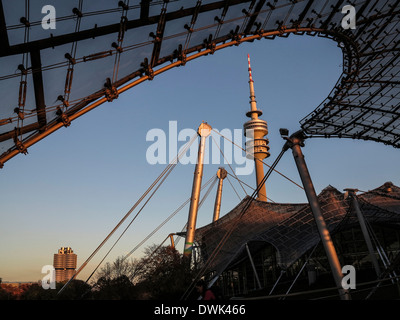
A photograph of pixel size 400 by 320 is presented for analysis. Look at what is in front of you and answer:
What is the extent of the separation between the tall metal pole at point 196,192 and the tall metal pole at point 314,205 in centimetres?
1419

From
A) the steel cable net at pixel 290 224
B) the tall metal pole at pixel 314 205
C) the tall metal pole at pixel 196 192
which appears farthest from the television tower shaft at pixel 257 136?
the tall metal pole at pixel 314 205

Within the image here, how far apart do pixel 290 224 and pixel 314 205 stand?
30.5 metres

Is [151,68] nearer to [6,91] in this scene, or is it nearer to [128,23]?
[128,23]

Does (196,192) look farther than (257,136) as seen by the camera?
No

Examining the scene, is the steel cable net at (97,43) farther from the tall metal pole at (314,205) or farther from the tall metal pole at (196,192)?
the tall metal pole at (196,192)

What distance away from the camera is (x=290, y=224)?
45.7 meters

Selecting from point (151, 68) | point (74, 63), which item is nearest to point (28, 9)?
point (74, 63)

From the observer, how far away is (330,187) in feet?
147

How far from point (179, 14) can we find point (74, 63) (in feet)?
14.5

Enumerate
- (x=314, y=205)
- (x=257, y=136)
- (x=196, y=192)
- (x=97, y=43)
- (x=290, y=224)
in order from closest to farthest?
(x=97, y=43)
(x=314, y=205)
(x=196, y=192)
(x=290, y=224)
(x=257, y=136)

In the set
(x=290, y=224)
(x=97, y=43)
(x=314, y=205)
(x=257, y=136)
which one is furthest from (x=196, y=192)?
(x=257, y=136)

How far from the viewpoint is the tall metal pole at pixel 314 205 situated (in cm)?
1523

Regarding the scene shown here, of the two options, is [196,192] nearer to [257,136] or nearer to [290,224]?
[290,224]
